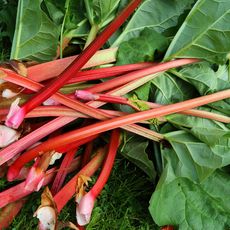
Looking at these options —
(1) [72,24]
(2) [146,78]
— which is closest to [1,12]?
(1) [72,24]

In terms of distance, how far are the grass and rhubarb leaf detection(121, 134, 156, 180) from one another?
9 cm

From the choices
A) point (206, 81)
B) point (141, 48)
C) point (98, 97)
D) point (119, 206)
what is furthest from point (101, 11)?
point (119, 206)

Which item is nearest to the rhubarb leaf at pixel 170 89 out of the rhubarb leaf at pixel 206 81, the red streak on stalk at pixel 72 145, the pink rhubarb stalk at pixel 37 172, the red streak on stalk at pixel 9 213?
the rhubarb leaf at pixel 206 81

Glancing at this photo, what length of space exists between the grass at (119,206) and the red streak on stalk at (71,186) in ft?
0.23

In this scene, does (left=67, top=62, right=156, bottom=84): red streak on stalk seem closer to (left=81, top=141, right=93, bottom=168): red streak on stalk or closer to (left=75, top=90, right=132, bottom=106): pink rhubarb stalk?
(left=75, top=90, right=132, bottom=106): pink rhubarb stalk

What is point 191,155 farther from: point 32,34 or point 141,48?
point 32,34

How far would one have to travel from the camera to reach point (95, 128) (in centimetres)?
147

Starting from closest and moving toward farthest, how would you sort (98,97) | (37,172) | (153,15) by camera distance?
(37,172), (98,97), (153,15)

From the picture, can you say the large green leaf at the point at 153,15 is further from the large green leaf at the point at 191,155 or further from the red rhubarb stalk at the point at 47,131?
the large green leaf at the point at 191,155

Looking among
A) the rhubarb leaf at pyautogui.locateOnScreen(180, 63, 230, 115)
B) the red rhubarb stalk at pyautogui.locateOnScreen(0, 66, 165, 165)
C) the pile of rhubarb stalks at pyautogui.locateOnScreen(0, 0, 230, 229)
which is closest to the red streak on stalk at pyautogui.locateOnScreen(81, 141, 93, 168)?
the pile of rhubarb stalks at pyautogui.locateOnScreen(0, 0, 230, 229)

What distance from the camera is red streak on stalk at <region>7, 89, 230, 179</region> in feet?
4.70

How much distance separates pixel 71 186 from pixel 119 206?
226 mm

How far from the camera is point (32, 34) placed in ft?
5.08

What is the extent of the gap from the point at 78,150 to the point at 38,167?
26 centimetres
